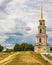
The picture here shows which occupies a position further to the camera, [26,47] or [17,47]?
[17,47]

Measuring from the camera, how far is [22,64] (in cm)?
9119

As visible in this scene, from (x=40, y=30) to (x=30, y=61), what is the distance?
→ 138 ft

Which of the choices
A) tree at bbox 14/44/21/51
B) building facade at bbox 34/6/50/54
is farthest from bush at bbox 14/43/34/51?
building facade at bbox 34/6/50/54

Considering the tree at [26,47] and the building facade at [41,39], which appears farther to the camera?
the tree at [26,47]

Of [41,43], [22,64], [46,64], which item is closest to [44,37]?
[41,43]

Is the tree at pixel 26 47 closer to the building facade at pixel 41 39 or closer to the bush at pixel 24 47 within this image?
the bush at pixel 24 47

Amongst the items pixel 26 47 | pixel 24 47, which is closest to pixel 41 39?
A: pixel 26 47

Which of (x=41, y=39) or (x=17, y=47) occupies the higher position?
(x=41, y=39)

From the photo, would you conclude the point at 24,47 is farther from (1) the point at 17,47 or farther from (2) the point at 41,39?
(2) the point at 41,39

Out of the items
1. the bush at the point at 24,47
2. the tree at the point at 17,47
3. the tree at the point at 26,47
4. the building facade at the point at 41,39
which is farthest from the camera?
the tree at the point at 17,47

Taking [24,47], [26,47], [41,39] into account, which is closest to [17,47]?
[24,47]

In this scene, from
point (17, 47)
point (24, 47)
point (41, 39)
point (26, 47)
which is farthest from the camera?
point (17, 47)

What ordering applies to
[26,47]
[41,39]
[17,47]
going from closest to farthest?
[41,39]
[26,47]
[17,47]

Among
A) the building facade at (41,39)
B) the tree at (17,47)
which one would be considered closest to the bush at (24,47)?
the tree at (17,47)
